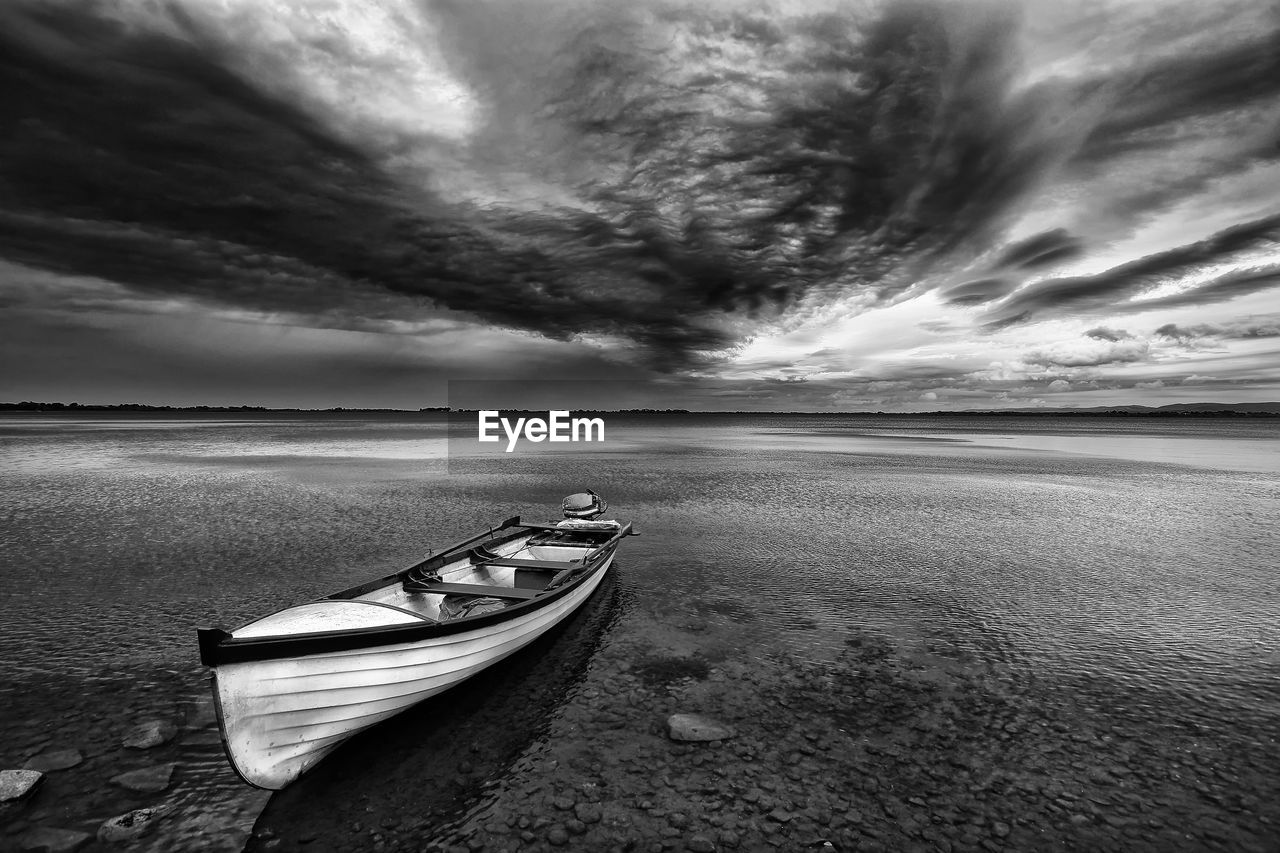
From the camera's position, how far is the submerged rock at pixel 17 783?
700cm

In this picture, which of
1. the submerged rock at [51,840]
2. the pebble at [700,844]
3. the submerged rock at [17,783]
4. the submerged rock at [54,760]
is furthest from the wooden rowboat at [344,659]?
the pebble at [700,844]

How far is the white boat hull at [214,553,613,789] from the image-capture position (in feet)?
22.7

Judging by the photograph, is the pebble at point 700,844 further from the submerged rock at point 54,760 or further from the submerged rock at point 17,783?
the submerged rock at point 54,760

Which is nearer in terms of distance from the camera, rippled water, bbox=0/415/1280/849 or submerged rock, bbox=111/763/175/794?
submerged rock, bbox=111/763/175/794

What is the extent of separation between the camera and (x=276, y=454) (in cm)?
5859

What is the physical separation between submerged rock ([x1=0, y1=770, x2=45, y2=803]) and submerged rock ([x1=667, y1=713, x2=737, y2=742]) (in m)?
8.45

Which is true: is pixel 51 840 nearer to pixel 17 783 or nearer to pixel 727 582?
pixel 17 783

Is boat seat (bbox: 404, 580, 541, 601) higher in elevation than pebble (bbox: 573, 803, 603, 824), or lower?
higher

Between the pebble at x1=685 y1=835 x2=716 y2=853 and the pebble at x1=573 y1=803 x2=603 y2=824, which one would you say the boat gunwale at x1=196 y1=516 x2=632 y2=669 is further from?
the pebble at x1=685 y1=835 x2=716 y2=853

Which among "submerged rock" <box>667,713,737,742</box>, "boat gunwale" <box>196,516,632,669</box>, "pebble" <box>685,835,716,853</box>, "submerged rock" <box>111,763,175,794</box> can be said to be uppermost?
"boat gunwale" <box>196,516,632,669</box>

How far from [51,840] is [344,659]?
3331 millimetres

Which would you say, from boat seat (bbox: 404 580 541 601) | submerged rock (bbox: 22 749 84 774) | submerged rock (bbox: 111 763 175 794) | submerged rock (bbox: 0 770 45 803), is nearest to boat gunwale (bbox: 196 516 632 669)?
boat seat (bbox: 404 580 541 601)

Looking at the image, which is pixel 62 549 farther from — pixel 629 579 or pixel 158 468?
pixel 158 468

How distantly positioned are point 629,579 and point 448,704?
810 cm
